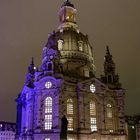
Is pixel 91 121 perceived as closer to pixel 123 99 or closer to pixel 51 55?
pixel 123 99

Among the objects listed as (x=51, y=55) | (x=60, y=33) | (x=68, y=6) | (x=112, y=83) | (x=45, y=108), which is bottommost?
(x=45, y=108)

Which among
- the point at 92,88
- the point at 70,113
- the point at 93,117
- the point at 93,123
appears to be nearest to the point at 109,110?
the point at 93,117

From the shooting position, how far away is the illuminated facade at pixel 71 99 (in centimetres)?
6178

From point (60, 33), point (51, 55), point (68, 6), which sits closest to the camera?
point (51, 55)

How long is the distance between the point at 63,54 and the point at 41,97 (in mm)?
15449

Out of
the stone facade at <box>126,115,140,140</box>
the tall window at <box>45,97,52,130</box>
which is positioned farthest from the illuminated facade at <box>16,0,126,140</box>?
the stone facade at <box>126,115,140,140</box>

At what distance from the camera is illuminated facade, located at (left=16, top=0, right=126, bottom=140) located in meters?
61.8

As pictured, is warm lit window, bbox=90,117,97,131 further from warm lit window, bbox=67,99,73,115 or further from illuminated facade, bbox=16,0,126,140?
warm lit window, bbox=67,99,73,115

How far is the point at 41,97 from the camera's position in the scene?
6366cm

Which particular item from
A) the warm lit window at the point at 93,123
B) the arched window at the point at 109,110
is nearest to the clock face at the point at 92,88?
the arched window at the point at 109,110

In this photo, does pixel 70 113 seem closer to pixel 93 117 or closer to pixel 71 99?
pixel 71 99

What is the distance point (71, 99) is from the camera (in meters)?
64.6

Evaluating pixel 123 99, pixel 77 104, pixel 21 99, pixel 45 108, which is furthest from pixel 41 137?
pixel 123 99

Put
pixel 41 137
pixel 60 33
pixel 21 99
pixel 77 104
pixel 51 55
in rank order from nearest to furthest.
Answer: pixel 41 137, pixel 77 104, pixel 51 55, pixel 21 99, pixel 60 33
